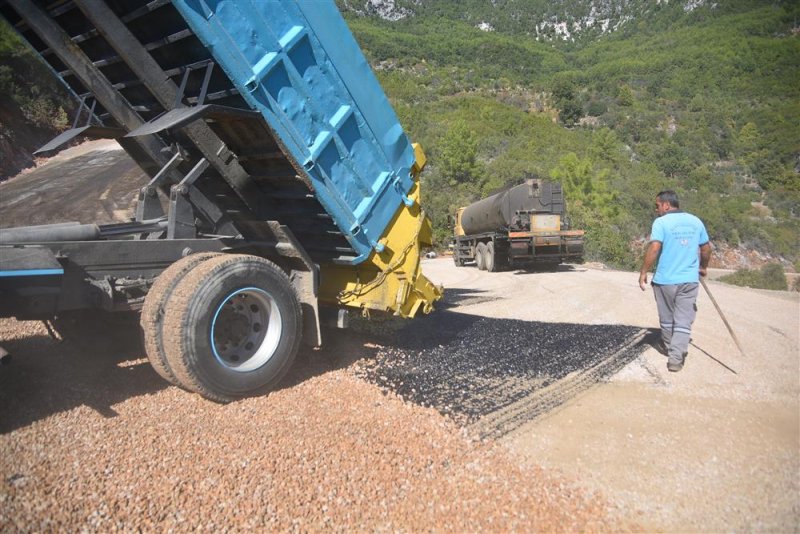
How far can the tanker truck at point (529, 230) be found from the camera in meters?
15.3

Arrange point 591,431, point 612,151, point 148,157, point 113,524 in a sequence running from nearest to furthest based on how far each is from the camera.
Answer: point 113,524, point 591,431, point 148,157, point 612,151

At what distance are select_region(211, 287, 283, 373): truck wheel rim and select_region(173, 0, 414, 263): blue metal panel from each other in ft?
3.16

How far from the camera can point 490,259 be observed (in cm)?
1698

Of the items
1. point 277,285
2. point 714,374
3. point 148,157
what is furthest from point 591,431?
point 148,157

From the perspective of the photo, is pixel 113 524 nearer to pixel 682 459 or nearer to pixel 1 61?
pixel 682 459

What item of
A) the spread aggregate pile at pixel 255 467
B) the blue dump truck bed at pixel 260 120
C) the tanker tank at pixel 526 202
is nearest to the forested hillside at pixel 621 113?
the tanker tank at pixel 526 202

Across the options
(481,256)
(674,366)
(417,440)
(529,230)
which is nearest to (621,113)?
(481,256)

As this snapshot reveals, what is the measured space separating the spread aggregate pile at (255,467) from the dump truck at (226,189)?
1.56 feet

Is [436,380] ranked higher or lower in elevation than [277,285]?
lower

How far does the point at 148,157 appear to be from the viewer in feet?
16.2

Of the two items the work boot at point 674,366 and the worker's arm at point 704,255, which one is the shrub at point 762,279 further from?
the work boot at point 674,366

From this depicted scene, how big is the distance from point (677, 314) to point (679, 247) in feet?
2.19

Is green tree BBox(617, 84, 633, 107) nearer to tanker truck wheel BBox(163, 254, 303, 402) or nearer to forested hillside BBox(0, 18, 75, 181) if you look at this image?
forested hillside BBox(0, 18, 75, 181)

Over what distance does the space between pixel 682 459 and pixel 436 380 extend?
2.03 m
